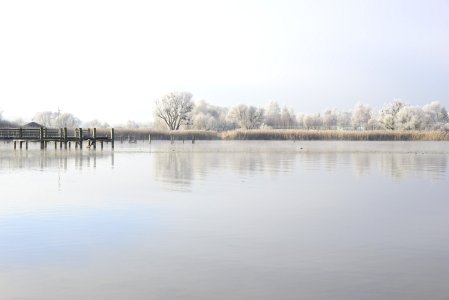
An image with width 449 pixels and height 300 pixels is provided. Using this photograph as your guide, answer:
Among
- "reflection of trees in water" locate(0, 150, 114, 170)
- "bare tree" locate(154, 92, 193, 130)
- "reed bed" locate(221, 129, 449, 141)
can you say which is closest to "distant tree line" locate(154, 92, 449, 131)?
"bare tree" locate(154, 92, 193, 130)

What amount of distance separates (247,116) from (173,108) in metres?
22.6

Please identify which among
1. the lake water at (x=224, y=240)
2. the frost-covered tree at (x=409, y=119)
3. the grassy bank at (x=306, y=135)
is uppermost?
the frost-covered tree at (x=409, y=119)

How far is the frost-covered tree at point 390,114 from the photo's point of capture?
398 feet

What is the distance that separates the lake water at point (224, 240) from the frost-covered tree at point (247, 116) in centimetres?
11750

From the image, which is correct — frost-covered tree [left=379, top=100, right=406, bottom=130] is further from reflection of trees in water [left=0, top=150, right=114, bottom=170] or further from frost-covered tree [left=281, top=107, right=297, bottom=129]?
reflection of trees in water [left=0, top=150, right=114, bottom=170]

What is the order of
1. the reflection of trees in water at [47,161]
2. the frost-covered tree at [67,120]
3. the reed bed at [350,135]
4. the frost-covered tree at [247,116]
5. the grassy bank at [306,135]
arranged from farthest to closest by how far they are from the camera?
1. the frost-covered tree at [67,120]
2. the frost-covered tree at [247,116]
3. the grassy bank at [306,135]
4. the reed bed at [350,135]
5. the reflection of trees in water at [47,161]

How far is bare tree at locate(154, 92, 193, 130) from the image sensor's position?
127 metres

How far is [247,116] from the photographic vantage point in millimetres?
143375

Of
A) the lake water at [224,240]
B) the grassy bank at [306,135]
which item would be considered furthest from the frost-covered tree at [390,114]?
the lake water at [224,240]

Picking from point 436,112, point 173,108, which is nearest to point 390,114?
point 173,108

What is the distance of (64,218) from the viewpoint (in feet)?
53.9

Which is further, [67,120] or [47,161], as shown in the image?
[67,120]

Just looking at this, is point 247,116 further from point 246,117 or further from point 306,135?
point 306,135

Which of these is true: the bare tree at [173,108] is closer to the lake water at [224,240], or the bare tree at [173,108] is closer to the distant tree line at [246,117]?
the distant tree line at [246,117]
